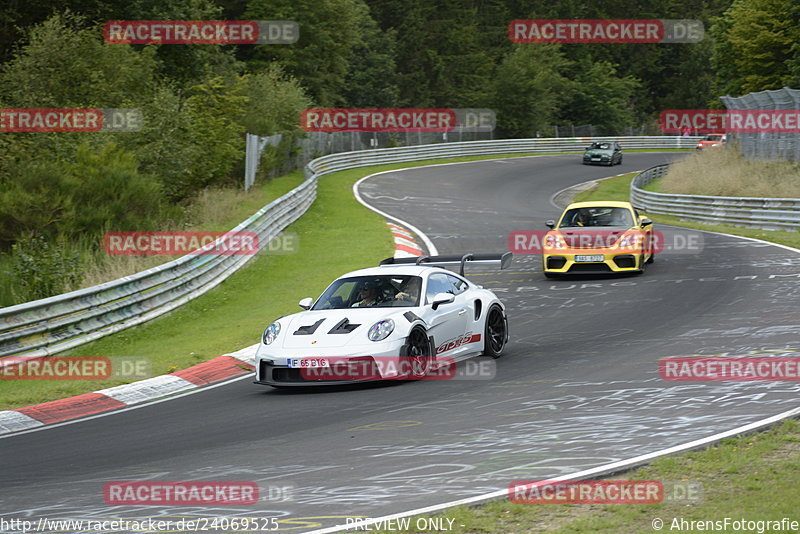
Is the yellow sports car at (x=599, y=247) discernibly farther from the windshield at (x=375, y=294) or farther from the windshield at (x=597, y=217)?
the windshield at (x=375, y=294)

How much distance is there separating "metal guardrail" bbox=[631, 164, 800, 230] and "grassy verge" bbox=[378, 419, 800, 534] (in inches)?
874

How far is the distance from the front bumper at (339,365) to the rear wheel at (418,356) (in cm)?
16

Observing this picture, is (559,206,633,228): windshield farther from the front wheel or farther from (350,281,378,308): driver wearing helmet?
(350,281,378,308): driver wearing helmet

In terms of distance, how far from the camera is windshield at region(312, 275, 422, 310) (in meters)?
11.8

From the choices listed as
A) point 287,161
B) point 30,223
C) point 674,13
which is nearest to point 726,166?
point 287,161

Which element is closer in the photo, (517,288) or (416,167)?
(517,288)

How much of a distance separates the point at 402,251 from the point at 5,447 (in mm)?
15214

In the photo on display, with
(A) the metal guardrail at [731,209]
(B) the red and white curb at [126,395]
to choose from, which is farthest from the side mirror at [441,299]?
(A) the metal guardrail at [731,209]

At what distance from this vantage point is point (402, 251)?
2384 cm

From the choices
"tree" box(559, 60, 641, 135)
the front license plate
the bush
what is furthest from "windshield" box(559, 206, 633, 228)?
"tree" box(559, 60, 641, 135)

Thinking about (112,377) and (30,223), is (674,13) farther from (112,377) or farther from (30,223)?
(112,377)

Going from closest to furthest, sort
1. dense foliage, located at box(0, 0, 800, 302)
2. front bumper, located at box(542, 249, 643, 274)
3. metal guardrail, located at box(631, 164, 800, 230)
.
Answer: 1. front bumper, located at box(542, 249, 643, 274)
2. dense foliage, located at box(0, 0, 800, 302)
3. metal guardrail, located at box(631, 164, 800, 230)

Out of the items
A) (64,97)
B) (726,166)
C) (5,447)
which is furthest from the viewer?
(726,166)

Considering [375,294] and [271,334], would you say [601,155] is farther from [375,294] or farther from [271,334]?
[271,334]
